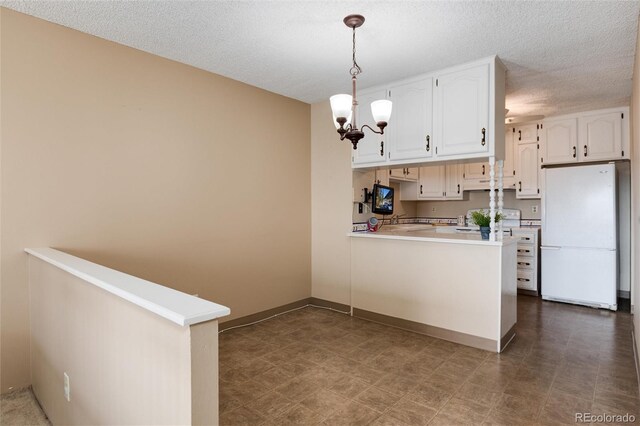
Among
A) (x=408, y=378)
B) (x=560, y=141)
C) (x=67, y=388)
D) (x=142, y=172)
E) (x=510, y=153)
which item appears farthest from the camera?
(x=510, y=153)

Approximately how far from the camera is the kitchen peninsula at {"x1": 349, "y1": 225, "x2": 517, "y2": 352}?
10.4 feet

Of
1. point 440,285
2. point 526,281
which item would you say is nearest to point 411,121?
point 440,285

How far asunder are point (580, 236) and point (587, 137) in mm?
1293

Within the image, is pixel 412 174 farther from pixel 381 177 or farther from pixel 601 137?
pixel 601 137

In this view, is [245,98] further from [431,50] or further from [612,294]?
[612,294]

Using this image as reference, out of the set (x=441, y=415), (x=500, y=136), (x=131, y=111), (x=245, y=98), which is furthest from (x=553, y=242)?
(x=131, y=111)

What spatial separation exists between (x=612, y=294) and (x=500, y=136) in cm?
271

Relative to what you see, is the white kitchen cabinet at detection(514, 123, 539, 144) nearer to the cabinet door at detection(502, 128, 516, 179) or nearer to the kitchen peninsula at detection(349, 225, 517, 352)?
the cabinet door at detection(502, 128, 516, 179)

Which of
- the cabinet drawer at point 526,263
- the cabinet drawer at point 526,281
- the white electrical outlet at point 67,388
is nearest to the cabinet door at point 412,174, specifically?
the cabinet drawer at point 526,263

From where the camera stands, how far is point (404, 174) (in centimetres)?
580

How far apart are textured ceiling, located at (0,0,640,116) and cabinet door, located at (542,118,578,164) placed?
1128mm

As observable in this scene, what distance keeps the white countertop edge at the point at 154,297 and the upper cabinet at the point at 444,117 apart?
2827 mm

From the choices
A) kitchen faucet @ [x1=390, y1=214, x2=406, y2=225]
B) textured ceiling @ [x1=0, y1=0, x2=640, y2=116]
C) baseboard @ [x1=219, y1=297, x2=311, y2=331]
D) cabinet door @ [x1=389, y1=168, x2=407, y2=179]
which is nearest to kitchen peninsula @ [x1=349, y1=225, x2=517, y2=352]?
baseboard @ [x1=219, y1=297, x2=311, y2=331]

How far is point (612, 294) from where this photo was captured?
436 cm
